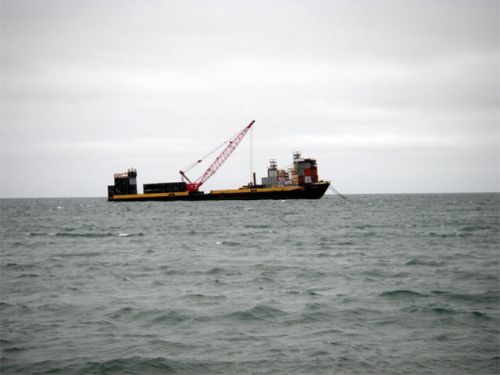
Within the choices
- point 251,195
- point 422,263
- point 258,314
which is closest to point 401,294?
point 258,314

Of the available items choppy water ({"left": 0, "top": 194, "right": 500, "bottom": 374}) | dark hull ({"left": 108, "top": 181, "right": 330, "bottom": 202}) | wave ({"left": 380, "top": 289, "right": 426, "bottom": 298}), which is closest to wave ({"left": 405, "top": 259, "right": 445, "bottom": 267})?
choppy water ({"left": 0, "top": 194, "right": 500, "bottom": 374})

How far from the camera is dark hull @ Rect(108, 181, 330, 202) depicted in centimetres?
10725

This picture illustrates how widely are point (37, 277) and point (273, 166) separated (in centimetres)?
10591

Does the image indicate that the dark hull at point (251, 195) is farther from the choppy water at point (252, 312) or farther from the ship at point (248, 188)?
the choppy water at point (252, 312)

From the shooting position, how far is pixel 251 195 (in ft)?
376

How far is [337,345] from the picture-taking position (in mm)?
10461

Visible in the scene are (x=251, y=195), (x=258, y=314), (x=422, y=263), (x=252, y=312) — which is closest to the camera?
(x=258, y=314)

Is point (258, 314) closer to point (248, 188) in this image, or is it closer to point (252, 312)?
point (252, 312)

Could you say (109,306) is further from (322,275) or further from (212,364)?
(322,275)

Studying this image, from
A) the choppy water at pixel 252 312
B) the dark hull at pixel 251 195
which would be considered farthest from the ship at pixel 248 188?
the choppy water at pixel 252 312

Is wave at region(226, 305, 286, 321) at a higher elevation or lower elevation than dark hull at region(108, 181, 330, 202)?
lower

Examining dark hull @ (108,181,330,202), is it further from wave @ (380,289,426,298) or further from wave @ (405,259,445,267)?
wave @ (380,289,426,298)

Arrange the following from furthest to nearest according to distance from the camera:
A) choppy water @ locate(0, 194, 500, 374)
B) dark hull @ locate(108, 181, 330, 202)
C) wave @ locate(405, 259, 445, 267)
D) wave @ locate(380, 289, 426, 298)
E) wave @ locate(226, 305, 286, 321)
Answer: dark hull @ locate(108, 181, 330, 202) < wave @ locate(405, 259, 445, 267) < wave @ locate(380, 289, 426, 298) < wave @ locate(226, 305, 286, 321) < choppy water @ locate(0, 194, 500, 374)


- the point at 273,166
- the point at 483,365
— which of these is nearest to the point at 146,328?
the point at 483,365
